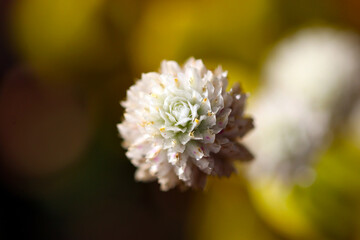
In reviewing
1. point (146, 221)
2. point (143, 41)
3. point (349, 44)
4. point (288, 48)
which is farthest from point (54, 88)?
point (349, 44)

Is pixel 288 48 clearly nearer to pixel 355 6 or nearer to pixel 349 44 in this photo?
pixel 349 44

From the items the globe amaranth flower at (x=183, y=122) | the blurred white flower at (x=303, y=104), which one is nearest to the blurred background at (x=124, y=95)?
the blurred white flower at (x=303, y=104)

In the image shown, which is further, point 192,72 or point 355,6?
point 355,6

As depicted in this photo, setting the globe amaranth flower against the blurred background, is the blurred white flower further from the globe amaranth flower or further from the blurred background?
the globe amaranth flower

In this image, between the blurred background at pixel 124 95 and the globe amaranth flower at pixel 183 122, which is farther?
the blurred background at pixel 124 95

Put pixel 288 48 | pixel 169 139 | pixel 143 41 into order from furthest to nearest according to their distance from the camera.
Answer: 1. pixel 143 41
2. pixel 288 48
3. pixel 169 139

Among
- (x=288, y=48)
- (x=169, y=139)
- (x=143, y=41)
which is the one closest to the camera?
(x=169, y=139)

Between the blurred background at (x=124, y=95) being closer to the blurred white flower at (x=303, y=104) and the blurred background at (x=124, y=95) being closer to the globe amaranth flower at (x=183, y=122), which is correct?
the blurred white flower at (x=303, y=104)
